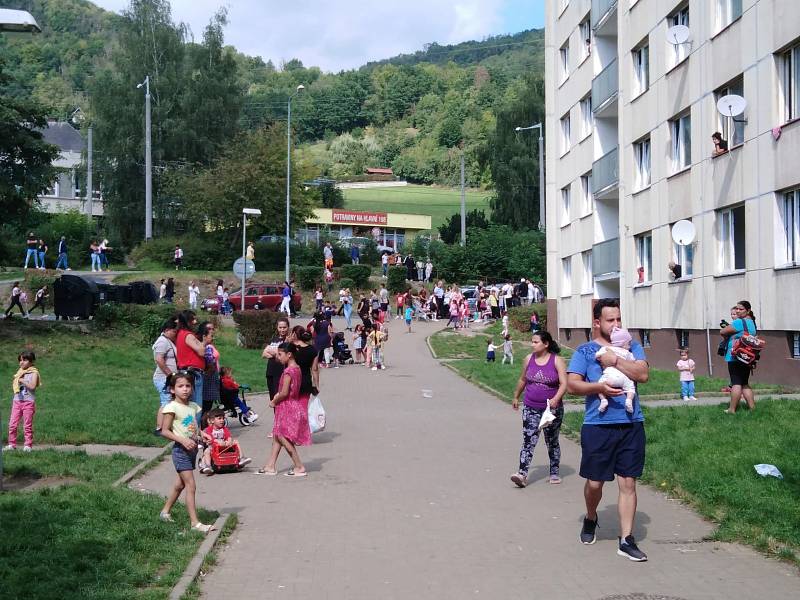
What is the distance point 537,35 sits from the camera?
182 metres

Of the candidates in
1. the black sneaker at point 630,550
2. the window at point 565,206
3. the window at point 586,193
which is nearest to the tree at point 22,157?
the window at point 586,193

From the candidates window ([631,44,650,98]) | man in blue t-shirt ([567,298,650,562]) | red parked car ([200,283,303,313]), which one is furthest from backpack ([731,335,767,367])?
red parked car ([200,283,303,313])

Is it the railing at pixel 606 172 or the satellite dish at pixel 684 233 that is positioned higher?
the railing at pixel 606 172

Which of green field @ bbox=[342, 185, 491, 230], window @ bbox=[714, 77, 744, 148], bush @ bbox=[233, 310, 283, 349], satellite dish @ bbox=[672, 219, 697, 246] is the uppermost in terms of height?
green field @ bbox=[342, 185, 491, 230]

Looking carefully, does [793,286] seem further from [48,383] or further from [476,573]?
[48,383]

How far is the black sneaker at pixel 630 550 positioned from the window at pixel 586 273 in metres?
28.3

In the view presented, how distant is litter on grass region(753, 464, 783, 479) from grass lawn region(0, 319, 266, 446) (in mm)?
7986

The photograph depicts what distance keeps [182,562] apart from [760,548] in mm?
4499

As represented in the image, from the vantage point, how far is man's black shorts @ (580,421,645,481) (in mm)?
7609

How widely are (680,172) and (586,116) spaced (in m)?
11.7

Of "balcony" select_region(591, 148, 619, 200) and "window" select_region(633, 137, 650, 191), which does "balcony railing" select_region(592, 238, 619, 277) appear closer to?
"balcony" select_region(591, 148, 619, 200)

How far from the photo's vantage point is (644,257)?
2880cm

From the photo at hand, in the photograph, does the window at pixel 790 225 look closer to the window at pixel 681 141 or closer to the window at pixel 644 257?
the window at pixel 681 141

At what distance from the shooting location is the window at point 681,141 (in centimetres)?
2481
